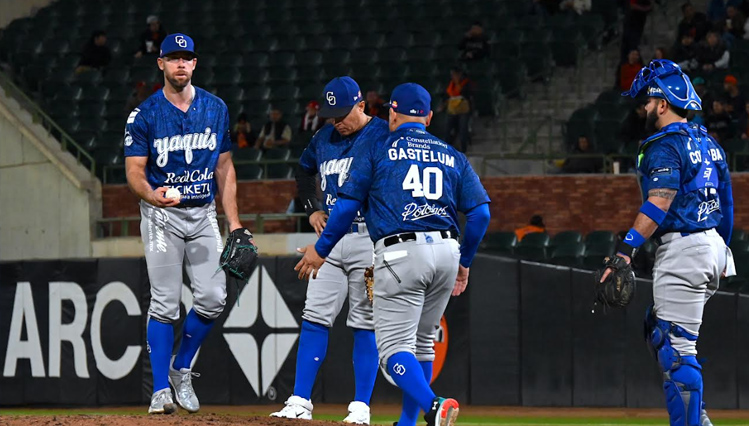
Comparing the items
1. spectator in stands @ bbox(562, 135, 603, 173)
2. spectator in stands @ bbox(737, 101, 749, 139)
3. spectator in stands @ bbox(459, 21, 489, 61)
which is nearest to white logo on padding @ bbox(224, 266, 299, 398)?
spectator in stands @ bbox(562, 135, 603, 173)

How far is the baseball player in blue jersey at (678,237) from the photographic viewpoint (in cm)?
696

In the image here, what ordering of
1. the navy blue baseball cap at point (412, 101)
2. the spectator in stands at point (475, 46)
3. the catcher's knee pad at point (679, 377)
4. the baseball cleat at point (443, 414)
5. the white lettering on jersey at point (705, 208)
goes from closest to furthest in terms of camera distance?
the baseball cleat at point (443, 414) → the navy blue baseball cap at point (412, 101) → the catcher's knee pad at point (679, 377) → the white lettering on jersey at point (705, 208) → the spectator in stands at point (475, 46)

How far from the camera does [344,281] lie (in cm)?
782

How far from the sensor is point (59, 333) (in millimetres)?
12336

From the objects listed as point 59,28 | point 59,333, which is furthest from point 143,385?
point 59,28

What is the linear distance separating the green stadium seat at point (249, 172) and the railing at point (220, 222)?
70 cm

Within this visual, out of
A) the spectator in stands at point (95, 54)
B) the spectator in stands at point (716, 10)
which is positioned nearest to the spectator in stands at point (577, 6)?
the spectator in stands at point (716, 10)

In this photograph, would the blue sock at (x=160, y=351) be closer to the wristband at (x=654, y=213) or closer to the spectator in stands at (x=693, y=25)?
the wristband at (x=654, y=213)

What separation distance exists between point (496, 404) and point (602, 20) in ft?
28.4

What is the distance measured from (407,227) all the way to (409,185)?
227 mm

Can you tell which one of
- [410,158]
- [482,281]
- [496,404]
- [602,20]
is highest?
[602,20]

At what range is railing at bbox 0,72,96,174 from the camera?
17.2 m

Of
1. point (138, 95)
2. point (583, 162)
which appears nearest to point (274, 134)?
point (138, 95)

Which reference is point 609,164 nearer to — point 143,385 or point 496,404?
point 496,404
